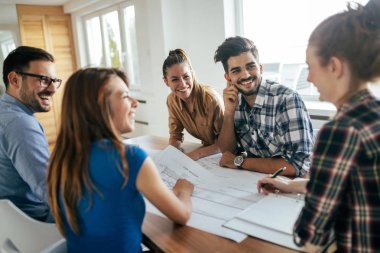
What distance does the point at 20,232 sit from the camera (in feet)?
3.85

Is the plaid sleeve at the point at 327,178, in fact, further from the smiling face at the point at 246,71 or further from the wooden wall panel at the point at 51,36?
the wooden wall panel at the point at 51,36

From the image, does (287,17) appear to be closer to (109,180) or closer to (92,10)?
(109,180)

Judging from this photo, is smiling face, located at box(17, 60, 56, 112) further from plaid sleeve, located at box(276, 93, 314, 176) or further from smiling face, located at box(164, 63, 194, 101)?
plaid sleeve, located at box(276, 93, 314, 176)

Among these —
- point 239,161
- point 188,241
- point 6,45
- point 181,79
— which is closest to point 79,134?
point 188,241

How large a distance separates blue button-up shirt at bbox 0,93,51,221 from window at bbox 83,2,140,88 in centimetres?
308

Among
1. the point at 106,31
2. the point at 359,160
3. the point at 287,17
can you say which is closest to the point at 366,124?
the point at 359,160

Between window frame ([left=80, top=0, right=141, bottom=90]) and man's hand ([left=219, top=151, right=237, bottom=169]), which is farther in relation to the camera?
window frame ([left=80, top=0, right=141, bottom=90])

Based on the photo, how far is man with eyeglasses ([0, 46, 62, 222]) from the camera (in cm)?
122

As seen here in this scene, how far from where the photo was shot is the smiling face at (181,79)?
203 cm

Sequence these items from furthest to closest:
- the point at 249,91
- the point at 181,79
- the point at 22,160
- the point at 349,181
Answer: the point at 181,79 → the point at 249,91 → the point at 22,160 → the point at 349,181

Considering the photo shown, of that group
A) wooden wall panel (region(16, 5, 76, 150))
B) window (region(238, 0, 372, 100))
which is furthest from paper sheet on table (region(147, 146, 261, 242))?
wooden wall panel (region(16, 5, 76, 150))

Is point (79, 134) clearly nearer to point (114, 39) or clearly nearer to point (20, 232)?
point (20, 232)

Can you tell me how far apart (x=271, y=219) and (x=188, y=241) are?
0.25 meters

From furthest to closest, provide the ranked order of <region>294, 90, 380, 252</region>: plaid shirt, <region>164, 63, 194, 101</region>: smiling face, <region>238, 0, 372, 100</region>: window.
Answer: <region>238, 0, 372, 100</region>: window
<region>164, 63, 194, 101</region>: smiling face
<region>294, 90, 380, 252</region>: plaid shirt
